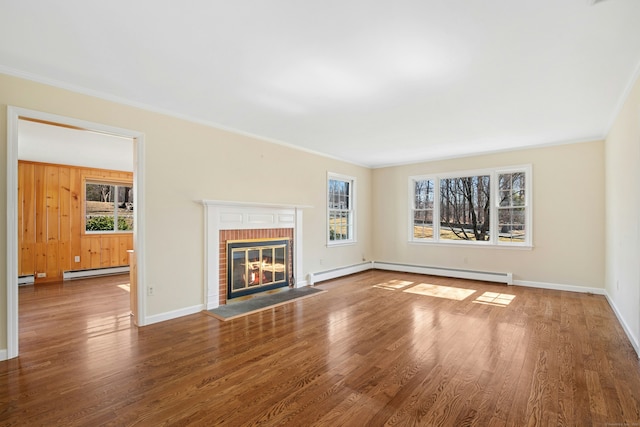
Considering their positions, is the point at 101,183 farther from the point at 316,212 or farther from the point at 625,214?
the point at 625,214

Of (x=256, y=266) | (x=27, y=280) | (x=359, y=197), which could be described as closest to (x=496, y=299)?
(x=359, y=197)

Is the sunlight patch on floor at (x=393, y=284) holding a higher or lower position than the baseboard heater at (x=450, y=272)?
lower

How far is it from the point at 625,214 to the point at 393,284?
3489mm

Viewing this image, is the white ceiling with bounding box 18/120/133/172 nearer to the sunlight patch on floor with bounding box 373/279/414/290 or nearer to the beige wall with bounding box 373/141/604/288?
the sunlight patch on floor with bounding box 373/279/414/290

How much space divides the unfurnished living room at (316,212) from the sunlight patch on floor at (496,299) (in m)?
0.06

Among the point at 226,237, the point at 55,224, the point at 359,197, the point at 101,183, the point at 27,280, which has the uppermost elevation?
the point at 101,183

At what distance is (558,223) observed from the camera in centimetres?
546

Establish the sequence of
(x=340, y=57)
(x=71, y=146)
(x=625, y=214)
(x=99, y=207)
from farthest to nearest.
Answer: (x=99, y=207), (x=71, y=146), (x=625, y=214), (x=340, y=57)

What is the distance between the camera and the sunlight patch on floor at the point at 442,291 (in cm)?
504

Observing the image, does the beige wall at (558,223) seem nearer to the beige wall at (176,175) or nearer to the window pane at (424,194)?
the window pane at (424,194)

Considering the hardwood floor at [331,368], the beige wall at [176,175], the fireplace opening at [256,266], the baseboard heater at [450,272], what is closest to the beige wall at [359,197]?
the beige wall at [176,175]

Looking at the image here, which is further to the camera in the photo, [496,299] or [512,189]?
[512,189]

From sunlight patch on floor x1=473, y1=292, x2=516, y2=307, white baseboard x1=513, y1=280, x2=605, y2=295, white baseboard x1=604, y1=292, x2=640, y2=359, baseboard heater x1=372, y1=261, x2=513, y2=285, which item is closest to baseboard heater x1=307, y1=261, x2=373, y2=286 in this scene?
baseboard heater x1=372, y1=261, x2=513, y2=285

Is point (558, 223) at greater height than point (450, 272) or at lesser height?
greater
